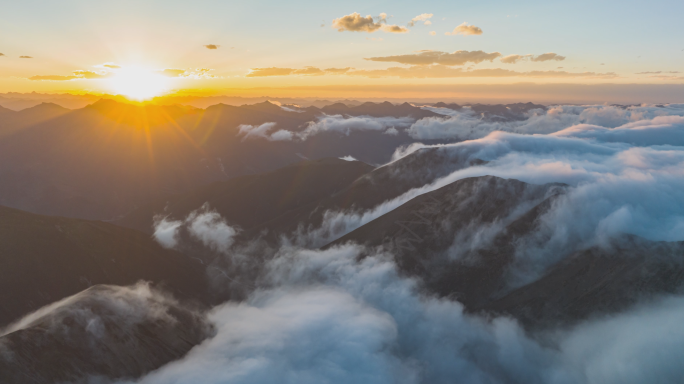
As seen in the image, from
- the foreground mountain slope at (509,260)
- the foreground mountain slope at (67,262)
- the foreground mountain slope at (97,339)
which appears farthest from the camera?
the foreground mountain slope at (509,260)

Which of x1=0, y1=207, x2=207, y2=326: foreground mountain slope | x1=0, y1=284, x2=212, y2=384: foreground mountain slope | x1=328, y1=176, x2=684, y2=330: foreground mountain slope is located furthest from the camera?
x1=328, y1=176, x2=684, y2=330: foreground mountain slope

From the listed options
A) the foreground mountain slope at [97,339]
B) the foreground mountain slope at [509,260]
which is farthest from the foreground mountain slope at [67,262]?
the foreground mountain slope at [509,260]

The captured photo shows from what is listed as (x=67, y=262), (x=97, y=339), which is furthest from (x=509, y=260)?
(x=67, y=262)

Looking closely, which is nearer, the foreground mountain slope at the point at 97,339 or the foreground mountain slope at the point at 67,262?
the foreground mountain slope at the point at 97,339

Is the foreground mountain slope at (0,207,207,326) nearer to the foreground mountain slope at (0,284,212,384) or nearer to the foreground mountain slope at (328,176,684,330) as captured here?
the foreground mountain slope at (0,284,212,384)

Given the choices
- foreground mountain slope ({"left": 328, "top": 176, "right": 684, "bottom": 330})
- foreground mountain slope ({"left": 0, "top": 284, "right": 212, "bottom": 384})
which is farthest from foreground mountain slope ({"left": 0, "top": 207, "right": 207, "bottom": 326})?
foreground mountain slope ({"left": 328, "top": 176, "right": 684, "bottom": 330})

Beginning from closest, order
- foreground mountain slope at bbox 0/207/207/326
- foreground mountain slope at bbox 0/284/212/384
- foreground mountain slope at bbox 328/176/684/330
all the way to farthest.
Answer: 1. foreground mountain slope at bbox 0/284/212/384
2. foreground mountain slope at bbox 0/207/207/326
3. foreground mountain slope at bbox 328/176/684/330

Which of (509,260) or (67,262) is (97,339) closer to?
(67,262)

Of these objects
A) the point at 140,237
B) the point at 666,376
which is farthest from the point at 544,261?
the point at 140,237

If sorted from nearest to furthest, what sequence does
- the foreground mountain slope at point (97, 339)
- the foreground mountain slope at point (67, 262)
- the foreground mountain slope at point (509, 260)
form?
1. the foreground mountain slope at point (97, 339)
2. the foreground mountain slope at point (67, 262)
3. the foreground mountain slope at point (509, 260)

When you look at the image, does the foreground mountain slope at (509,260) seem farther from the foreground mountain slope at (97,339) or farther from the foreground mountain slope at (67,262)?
the foreground mountain slope at (97,339)
